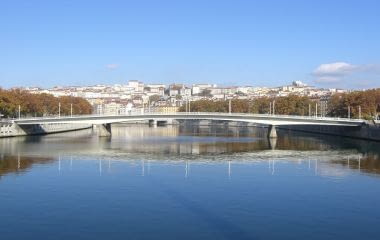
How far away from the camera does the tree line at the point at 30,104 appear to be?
6372 cm

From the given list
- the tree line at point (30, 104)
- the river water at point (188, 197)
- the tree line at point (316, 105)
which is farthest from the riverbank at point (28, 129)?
the tree line at point (316, 105)

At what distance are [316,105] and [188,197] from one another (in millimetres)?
63082

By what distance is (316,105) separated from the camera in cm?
8119

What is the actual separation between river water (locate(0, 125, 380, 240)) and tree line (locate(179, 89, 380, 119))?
106 feet

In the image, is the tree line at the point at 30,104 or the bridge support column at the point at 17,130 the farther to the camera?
the tree line at the point at 30,104

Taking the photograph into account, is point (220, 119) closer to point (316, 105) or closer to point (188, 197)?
point (316, 105)

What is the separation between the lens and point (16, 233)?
50.3 ft

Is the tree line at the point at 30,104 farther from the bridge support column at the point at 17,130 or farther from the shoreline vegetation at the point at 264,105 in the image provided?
the bridge support column at the point at 17,130

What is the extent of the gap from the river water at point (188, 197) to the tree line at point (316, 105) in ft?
106

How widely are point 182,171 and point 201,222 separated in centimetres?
1243

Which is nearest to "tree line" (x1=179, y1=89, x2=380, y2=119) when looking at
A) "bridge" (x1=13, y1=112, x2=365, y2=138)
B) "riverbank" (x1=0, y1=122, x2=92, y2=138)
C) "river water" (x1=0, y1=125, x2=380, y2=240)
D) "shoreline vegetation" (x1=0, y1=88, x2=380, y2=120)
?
"shoreline vegetation" (x1=0, y1=88, x2=380, y2=120)

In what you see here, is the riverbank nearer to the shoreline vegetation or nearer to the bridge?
the bridge

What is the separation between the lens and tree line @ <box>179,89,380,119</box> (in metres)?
66.3

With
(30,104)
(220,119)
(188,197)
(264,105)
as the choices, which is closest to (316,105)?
(264,105)
